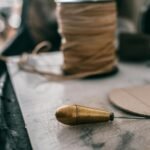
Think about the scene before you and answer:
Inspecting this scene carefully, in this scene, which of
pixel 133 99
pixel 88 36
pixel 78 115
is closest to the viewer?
pixel 78 115

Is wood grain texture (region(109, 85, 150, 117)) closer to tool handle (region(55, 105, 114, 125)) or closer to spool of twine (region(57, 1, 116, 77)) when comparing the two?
tool handle (region(55, 105, 114, 125))

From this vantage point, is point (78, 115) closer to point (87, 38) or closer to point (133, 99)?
point (133, 99)

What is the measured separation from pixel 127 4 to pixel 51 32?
57cm

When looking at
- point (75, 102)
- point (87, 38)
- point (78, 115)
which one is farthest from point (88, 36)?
point (78, 115)

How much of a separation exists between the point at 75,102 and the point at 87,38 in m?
0.28

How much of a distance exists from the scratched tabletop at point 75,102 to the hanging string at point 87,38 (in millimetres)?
50

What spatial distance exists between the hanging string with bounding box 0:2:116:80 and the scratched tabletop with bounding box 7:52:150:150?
0.16 ft

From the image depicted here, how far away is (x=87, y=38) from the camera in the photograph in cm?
107

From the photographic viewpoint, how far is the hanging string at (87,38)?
1052 mm

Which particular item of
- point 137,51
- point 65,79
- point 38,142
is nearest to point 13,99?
point 65,79

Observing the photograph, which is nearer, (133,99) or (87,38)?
(133,99)

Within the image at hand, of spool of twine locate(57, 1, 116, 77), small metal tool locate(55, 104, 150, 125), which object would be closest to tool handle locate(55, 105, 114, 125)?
small metal tool locate(55, 104, 150, 125)

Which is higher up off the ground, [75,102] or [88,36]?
[88,36]

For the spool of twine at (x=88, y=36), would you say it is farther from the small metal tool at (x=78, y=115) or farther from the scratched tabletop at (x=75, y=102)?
the small metal tool at (x=78, y=115)
